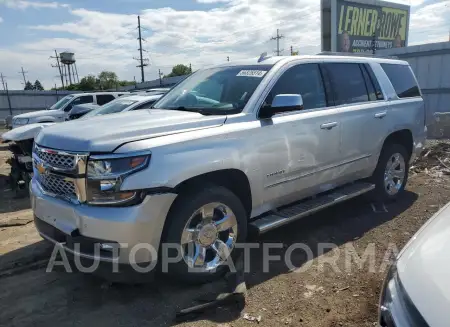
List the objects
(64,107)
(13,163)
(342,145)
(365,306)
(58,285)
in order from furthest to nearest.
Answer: (64,107) → (13,163) → (342,145) → (58,285) → (365,306)

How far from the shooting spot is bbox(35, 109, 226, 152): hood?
2.96 meters

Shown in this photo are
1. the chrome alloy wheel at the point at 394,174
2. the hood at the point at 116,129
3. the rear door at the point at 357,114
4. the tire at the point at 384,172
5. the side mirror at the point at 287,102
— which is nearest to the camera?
the hood at the point at 116,129

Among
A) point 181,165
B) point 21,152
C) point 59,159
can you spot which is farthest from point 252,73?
point 21,152

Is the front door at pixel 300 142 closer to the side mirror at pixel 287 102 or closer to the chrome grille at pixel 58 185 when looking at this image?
the side mirror at pixel 287 102

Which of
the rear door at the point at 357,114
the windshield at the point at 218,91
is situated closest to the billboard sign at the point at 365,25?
the rear door at the point at 357,114

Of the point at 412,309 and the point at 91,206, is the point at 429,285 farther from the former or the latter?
the point at 91,206

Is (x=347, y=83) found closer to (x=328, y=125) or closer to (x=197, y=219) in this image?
(x=328, y=125)

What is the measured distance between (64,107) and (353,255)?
14.3 metres

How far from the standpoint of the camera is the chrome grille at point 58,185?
121 inches

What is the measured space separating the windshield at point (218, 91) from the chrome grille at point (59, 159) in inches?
51.5

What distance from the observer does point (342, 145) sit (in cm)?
455

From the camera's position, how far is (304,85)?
428 cm

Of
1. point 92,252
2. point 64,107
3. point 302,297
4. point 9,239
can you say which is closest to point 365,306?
point 302,297

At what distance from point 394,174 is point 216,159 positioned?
350 cm
